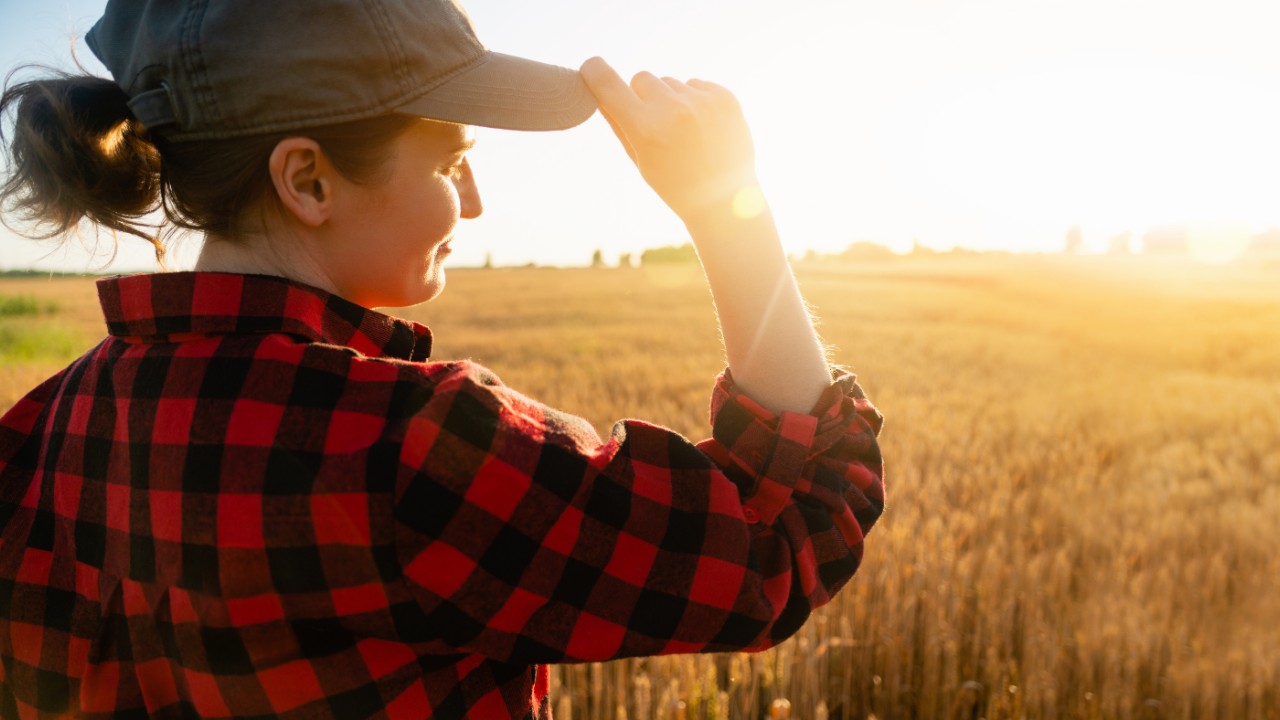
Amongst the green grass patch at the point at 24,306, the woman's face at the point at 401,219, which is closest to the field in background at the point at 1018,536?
the woman's face at the point at 401,219

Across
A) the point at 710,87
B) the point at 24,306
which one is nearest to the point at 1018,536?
the point at 710,87

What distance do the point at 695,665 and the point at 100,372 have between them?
211 cm

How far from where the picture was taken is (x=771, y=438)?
0.91 meters

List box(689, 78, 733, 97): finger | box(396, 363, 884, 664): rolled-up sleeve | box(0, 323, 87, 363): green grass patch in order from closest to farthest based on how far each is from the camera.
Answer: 1. box(396, 363, 884, 664): rolled-up sleeve
2. box(689, 78, 733, 97): finger
3. box(0, 323, 87, 363): green grass patch

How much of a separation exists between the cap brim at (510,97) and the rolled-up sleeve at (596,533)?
33 cm

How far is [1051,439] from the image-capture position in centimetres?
617

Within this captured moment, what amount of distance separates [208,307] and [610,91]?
51 centimetres

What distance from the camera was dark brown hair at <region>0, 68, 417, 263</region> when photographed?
904mm

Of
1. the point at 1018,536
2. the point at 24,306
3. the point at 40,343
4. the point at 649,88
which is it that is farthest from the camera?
the point at 24,306

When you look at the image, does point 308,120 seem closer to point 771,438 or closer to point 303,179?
point 303,179

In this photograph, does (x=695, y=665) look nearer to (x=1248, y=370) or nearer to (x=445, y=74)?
(x=445, y=74)

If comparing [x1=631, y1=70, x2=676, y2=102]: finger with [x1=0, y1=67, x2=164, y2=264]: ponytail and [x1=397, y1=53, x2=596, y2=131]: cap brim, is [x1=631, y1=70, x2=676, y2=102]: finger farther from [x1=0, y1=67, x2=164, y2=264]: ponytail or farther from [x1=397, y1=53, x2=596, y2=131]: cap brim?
[x1=0, y1=67, x2=164, y2=264]: ponytail

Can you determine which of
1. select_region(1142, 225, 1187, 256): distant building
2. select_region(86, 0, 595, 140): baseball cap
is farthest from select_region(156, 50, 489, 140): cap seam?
select_region(1142, 225, 1187, 256): distant building

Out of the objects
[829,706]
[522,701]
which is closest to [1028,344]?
[829,706]
